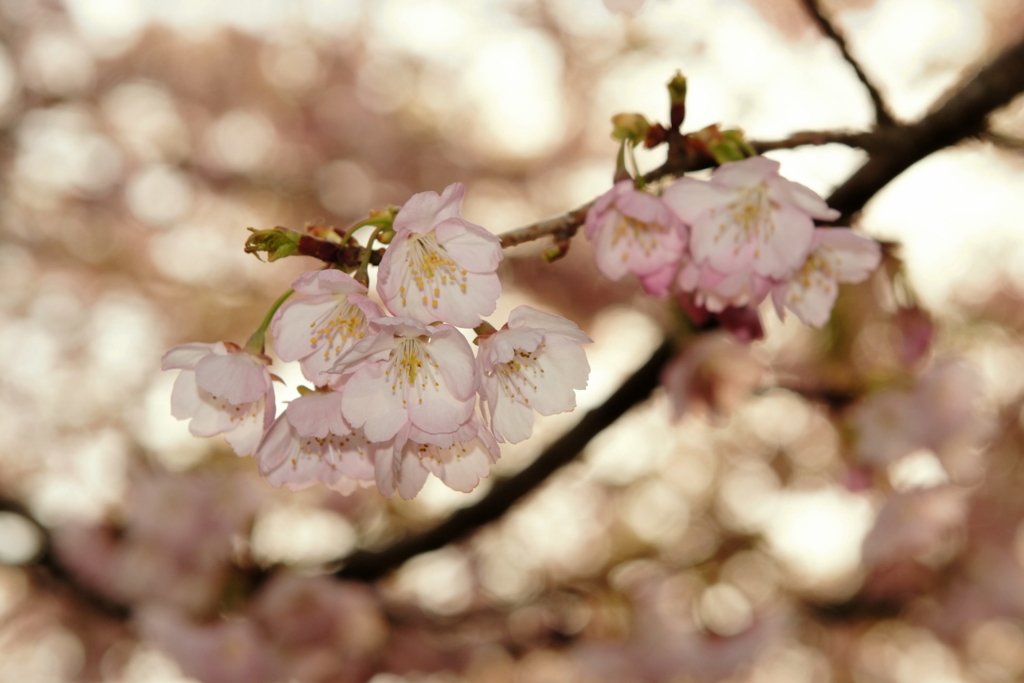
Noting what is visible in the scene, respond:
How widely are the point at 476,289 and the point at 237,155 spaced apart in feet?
17.9

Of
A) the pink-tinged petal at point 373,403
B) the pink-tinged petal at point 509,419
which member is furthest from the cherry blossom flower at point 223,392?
the pink-tinged petal at point 509,419

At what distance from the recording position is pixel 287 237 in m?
0.61

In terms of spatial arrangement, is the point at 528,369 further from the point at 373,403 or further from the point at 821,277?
the point at 821,277

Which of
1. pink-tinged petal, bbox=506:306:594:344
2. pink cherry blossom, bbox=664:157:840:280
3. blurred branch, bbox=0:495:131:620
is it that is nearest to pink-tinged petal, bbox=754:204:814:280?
pink cherry blossom, bbox=664:157:840:280

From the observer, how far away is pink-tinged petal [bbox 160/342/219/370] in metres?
0.74

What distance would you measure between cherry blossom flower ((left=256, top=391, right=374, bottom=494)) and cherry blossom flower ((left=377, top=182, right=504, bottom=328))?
0.47 ft

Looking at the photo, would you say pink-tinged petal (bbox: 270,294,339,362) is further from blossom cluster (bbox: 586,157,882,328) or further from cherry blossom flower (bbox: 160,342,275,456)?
blossom cluster (bbox: 586,157,882,328)

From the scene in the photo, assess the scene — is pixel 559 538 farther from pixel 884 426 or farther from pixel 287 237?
pixel 287 237

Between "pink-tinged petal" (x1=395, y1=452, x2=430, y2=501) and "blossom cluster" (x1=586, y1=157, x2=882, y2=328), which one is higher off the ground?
"blossom cluster" (x1=586, y1=157, x2=882, y2=328)

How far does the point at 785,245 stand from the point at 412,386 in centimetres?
47

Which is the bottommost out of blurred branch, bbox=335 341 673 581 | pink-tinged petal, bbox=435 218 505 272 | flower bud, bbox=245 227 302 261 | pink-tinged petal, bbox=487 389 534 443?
blurred branch, bbox=335 341 673 581

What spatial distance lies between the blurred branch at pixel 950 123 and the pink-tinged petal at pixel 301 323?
808 mm

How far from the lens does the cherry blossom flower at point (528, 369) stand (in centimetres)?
66

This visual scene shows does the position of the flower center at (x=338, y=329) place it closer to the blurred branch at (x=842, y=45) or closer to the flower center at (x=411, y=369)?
the flower center at (x=411, y=369)
